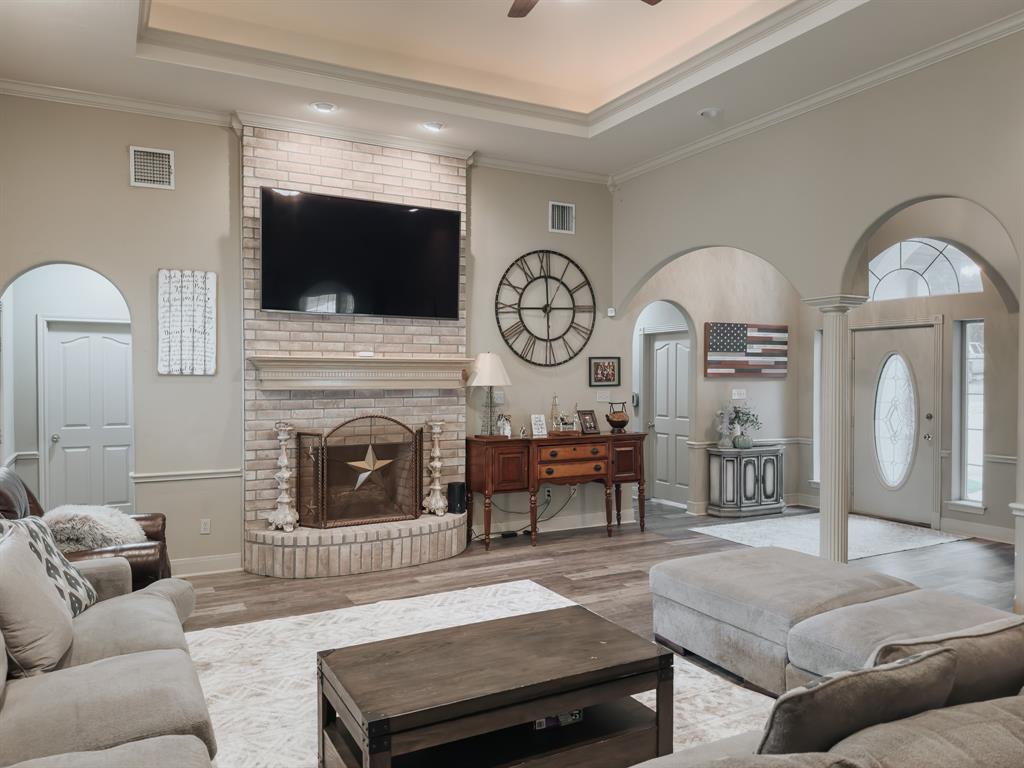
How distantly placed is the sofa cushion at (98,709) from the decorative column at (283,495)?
269cm

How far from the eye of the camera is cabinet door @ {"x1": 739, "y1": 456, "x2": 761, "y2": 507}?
712 cm

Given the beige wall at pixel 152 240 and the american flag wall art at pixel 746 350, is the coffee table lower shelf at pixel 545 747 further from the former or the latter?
the american flag wall art at pixel 746 350

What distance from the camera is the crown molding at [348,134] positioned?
16.1 ft

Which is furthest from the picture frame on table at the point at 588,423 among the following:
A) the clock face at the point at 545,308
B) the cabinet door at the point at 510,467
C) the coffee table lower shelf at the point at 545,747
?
the coffee table lower shelf at the point at 545,747

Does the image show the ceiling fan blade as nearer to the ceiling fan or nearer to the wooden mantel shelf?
the ceiling fan

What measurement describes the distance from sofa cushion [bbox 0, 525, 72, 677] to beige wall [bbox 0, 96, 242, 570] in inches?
99.1

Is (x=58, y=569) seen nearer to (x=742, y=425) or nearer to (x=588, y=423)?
(x=588, y=423)

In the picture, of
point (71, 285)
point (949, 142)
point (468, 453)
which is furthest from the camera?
point (71, 285)

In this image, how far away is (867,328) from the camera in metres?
7.17

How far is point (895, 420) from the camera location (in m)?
A: 6.96

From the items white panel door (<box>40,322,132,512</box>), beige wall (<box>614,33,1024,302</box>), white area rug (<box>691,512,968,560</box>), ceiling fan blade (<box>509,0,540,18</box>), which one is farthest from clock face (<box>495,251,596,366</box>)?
white panel door (<box>40,322,132,512</box>)

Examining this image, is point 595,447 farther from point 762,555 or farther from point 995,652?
point 995,652

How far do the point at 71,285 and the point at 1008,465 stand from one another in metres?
8.25

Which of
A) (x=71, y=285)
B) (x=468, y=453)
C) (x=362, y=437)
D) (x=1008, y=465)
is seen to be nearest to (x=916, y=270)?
(x=1008, y=465)
